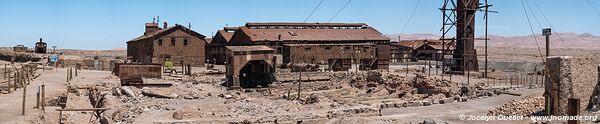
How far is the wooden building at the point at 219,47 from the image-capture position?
55906mm

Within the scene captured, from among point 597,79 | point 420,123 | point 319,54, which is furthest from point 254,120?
point 319,54

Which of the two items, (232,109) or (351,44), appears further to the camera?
(351,44)

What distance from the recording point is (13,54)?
206 feet

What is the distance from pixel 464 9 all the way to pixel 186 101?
22378 millimetres

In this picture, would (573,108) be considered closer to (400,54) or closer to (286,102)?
(286,102)

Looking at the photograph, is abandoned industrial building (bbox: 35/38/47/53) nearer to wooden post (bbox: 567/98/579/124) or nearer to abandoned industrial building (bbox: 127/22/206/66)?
abandoned industrial building (bbox: 127/22/206/66)

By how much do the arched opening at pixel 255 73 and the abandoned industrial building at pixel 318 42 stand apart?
500cm

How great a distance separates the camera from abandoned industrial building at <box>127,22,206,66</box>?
50406mm

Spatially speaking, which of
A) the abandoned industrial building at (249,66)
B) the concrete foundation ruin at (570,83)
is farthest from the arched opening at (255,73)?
the concrete foundation ruin at (570,83)

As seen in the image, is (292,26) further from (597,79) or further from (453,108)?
(597,79)

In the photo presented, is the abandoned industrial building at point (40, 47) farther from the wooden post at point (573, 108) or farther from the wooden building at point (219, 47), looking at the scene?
the wooden post at point (573, 108)

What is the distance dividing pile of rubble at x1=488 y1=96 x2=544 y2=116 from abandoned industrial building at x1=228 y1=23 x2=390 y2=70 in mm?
24193

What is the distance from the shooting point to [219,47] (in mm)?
57000

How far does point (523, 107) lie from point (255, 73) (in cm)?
2278
